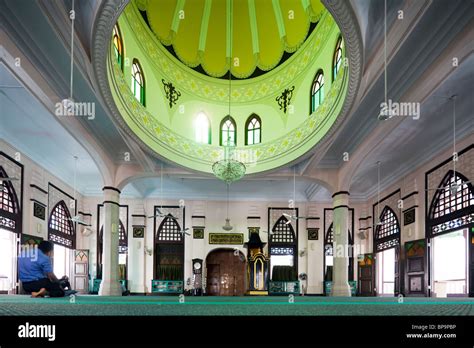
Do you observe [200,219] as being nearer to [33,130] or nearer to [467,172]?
[33,130]

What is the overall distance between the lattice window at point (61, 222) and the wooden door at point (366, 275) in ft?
41.2

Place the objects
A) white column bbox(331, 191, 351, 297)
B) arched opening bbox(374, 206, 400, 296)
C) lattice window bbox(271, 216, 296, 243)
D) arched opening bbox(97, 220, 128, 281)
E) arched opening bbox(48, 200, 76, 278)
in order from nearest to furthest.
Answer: white column bbox(331, 191, 351, 297) → arched opening bbox(374, 206, 400, 296) → arched opening bbox(48, 200, 76, 278) → arched opening bbox(97, 220, 128, 281) → lattice window bbox(271, 216, 296, 243)

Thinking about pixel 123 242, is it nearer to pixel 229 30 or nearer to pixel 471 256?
pixel 229 30

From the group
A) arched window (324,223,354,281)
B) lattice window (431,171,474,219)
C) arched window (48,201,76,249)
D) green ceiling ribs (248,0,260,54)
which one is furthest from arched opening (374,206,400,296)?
arched window (48,201,76,249)

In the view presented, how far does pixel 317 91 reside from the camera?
40.1 feet

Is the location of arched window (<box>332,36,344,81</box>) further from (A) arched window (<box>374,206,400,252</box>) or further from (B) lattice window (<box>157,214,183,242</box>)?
(B) lattice window (<box>157,214,183,242</box>)

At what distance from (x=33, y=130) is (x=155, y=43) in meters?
4.93

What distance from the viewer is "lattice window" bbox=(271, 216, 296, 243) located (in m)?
18.6

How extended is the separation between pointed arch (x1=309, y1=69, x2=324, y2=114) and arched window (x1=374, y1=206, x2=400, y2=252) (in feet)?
19.0

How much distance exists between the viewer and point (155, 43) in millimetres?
13430

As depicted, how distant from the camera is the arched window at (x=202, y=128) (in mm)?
14906

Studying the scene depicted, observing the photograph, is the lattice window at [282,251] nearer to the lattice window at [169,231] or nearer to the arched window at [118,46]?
the lattice window at [169,231]

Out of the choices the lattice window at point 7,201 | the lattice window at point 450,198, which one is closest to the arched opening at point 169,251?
the lattice window at point 7,201

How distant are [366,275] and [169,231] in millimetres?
9152
